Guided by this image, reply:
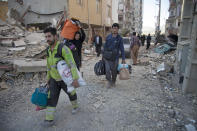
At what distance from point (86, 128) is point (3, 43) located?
25.6ft

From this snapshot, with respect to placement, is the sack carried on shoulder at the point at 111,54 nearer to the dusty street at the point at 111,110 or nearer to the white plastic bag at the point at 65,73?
the dusty street at the point at 111,110

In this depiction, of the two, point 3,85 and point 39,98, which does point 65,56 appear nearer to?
point 39,98

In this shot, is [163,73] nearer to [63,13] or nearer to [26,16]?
[63,13]

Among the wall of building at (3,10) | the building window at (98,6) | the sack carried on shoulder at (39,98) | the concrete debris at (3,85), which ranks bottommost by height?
the concrete debris at (3,85)

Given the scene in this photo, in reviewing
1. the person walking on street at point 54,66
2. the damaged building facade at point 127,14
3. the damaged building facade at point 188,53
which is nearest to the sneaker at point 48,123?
the person walking on street at point 54,66

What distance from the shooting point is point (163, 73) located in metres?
6.63

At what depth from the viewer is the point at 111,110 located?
140 inches

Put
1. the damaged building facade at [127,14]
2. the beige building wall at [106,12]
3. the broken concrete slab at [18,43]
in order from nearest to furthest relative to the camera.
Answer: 1. the broken concrete slab at [18,43]
2. the beige building wall at [106,12]
3. the damaged building facade at [127,14]

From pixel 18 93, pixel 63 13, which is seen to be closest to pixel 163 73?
pixel 18 93

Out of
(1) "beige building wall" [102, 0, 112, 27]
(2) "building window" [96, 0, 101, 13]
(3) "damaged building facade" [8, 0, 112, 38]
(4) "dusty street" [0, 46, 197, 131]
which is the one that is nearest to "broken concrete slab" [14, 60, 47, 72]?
(4) "dusty street" [0, 46, 197, 131]

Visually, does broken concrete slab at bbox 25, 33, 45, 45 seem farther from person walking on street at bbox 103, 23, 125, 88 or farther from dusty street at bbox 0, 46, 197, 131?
person walking on street at bbox 103, 23, 125, 88

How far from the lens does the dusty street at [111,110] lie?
118 inches

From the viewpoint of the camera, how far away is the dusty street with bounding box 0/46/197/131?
2.99 meters

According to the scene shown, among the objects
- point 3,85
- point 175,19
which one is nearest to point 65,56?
point 3,85
